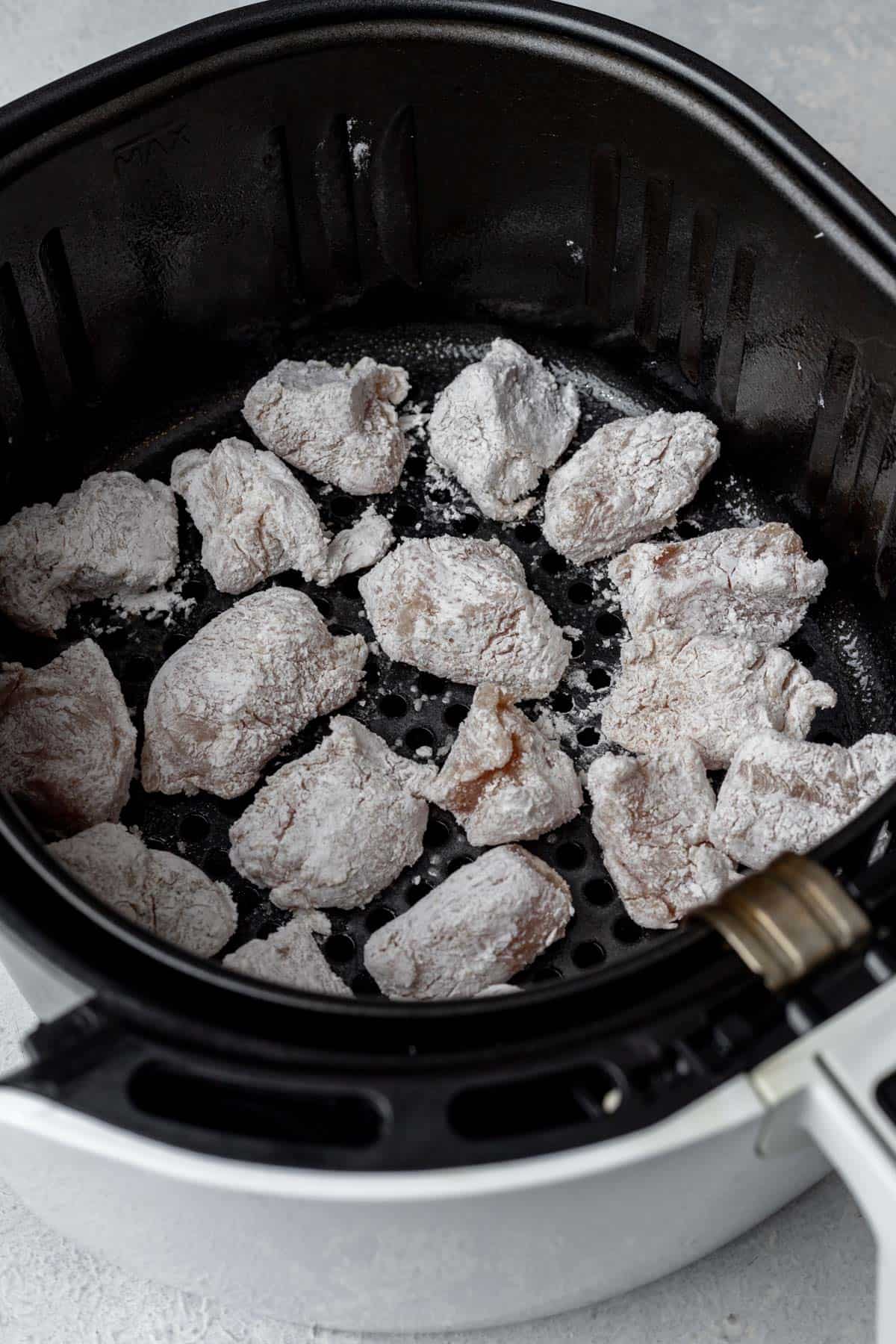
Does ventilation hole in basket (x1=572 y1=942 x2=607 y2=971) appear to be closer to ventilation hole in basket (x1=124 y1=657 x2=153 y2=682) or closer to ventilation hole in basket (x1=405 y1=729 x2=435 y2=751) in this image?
ventilation hole in basket (x1=405 y1=729 x2=435 y2=751)

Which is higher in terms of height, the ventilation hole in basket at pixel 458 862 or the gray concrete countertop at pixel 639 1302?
the ventilation hole in basket at pixel 458 862

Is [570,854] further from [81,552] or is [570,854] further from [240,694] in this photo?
[81,552]

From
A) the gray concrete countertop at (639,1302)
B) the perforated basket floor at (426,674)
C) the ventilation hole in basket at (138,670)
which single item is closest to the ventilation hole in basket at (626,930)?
the perforated basket floor at (426,674)

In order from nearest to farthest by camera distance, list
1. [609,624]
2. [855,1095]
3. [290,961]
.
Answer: [855,1095], [290,961], [609,624]

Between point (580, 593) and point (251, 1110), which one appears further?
point (580, 593)

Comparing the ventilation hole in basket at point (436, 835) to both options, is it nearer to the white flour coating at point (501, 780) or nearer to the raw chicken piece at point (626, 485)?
the white flour coating at point (501, 780)

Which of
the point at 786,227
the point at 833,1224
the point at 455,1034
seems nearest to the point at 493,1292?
the point at 455,1034

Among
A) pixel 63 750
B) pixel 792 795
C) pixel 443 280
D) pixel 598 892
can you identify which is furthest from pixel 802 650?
pixel 63 750

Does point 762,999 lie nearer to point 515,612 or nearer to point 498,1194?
point 498,1194
